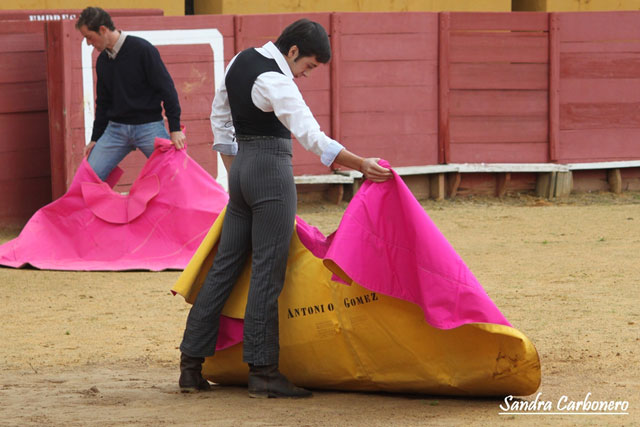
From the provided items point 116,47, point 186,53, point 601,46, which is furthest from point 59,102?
point 601,46

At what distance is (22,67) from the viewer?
29.6ft

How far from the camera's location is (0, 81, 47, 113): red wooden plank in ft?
29.4

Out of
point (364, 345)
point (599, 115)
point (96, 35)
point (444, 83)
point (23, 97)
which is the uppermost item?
point (96, 35)

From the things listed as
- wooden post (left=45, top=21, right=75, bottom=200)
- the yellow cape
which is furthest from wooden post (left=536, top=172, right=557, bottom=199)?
the yellow cape

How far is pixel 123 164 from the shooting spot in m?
9.20

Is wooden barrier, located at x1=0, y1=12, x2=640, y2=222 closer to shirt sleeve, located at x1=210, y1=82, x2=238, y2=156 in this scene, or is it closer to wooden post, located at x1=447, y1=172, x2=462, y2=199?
wooden post, located at x1=447, y1=172, x2=462, y2=199

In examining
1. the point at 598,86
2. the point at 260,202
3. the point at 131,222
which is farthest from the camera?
the point at 598,86

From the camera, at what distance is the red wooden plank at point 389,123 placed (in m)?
10.3

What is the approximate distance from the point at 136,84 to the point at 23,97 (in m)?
2.49

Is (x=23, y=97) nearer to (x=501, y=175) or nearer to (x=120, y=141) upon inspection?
(x=120, y=141)

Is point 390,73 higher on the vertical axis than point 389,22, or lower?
lower

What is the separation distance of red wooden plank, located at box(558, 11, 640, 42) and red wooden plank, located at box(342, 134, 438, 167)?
1672 millimetres

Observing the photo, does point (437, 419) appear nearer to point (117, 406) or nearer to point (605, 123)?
point (117, 406)

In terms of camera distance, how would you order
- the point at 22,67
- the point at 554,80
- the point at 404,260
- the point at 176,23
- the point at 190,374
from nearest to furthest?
the point at 404,260 → the point at 190,374 → the point at 22,67 → the point at 176,23 → the point at 554,80
